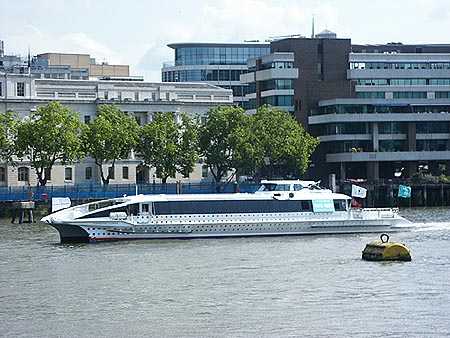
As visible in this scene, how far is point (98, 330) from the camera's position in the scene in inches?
1623

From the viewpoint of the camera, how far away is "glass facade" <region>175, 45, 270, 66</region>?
191 meters

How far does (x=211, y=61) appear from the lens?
191 m

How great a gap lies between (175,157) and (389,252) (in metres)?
70.1

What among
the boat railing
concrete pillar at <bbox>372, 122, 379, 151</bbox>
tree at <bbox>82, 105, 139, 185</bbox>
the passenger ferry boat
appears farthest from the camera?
concrete pillar at <bbox>372, 122, 379, 151</bbox>

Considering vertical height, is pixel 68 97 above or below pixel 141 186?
above

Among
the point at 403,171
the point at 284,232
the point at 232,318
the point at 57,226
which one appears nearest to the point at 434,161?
the point at 403,171

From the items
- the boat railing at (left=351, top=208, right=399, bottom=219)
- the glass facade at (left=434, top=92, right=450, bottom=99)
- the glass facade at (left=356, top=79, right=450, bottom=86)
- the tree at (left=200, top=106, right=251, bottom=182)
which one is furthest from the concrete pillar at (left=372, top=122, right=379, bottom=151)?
the boat railing at (left=351, top=208, right=399, bottom=219)

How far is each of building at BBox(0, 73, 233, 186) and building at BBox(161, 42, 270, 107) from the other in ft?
142

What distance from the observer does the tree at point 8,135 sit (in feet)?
397

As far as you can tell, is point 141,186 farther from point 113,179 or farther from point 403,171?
point 403,171

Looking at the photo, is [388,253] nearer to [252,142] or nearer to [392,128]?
[252,142]

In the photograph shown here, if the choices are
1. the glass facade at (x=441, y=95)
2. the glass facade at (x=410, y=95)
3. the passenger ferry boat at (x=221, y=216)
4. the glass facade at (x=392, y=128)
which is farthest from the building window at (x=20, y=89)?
the passenger ferry boat at (x=221, y=216)

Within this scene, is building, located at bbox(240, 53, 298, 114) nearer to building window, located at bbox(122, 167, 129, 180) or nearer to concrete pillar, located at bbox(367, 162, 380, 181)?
concrete pillar, located at bbox(367, 162, 380, 181)

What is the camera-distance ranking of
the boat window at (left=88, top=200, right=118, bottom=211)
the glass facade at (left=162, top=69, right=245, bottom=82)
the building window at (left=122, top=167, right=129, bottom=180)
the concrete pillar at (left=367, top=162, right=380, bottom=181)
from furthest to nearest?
the glass facade at (left=162, top=69, right=245, bottom=82)
the concrete pillar at (left=367, top=162, right=380, bottom=181)
the building window at (left=122, top=167, right=129, bottom=180)
the boat window at (left=88, top=200, right=118, bottom=211)
